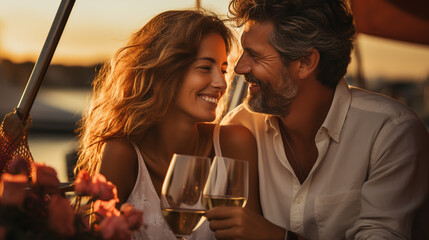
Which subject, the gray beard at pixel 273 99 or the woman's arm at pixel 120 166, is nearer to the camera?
the woman's arm at pixel 120 166

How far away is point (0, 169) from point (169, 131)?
754 millimetres

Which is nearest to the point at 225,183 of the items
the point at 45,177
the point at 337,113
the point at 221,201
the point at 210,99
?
the point at 221,201

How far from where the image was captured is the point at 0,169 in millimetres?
1249

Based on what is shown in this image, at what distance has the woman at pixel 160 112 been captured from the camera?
176 centimetres

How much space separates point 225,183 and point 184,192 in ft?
0.29

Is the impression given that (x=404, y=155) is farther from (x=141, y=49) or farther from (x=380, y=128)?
(x=141, y=49)

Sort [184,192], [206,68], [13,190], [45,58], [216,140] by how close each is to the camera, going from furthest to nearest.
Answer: [216,140]
[206,68]
[45,58]
[184,192]
[13,190]

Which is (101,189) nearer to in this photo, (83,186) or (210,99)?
(83,186)

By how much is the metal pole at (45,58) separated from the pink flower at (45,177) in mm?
728

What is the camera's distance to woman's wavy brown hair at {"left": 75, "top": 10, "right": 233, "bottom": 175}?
1.81m

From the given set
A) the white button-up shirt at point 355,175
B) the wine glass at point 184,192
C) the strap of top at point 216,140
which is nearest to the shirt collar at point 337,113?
the white button-up shirt at point 355,175

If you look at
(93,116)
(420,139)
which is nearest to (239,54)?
(93,116)

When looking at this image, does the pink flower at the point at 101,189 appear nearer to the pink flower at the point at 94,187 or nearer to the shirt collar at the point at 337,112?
the pink flower at the point at 94,187

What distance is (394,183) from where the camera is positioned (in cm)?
160
